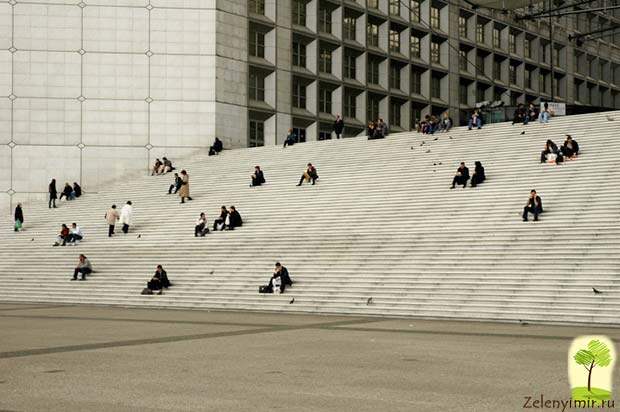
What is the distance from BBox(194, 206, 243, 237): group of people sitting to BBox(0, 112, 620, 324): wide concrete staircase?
1.93 feet

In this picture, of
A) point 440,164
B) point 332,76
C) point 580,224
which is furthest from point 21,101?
point 580,224

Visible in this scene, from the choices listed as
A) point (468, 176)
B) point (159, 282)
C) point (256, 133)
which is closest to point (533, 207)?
point (468, 176)

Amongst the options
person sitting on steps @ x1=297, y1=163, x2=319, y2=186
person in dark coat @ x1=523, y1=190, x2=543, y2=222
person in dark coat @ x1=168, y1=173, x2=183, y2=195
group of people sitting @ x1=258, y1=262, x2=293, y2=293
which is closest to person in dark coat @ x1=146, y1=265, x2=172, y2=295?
group of people sitting @ x1=258, y1=262, x2=293, y2=293

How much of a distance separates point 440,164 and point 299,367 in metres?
25.8

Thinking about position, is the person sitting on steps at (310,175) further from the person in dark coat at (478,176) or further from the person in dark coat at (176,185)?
the person in dark coat at (478,176)

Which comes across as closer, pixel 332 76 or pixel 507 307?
pixel 507 307

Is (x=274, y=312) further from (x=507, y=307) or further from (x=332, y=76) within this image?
(x=332, y=76)

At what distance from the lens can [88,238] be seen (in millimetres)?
38625

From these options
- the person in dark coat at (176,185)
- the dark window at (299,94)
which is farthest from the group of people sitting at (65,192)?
the dark window at (299,94)

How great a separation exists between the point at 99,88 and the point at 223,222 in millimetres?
19187

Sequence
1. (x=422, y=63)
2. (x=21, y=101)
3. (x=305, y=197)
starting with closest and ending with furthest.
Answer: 1. (x=305, y=197)
2. (x=21, y=101)
3. (x=422, y=63)

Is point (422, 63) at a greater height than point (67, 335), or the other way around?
point (422, 63)

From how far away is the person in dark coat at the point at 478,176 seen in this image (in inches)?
1326

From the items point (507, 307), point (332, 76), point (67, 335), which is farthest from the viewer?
point (332, 76)
